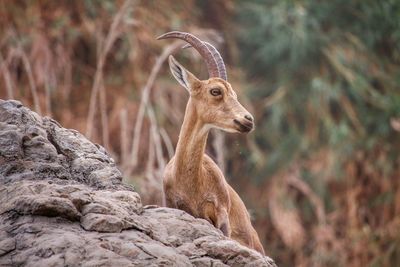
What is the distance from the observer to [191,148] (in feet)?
→ 22.1

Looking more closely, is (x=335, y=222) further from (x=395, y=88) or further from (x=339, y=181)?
(x=395, y=88)

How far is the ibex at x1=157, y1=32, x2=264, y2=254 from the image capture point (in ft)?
21.6

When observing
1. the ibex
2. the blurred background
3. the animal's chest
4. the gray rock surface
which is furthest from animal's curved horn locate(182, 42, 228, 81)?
the blurred background

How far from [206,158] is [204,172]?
9.7 inches

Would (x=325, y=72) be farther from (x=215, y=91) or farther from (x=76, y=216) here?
(x=76, y=216)

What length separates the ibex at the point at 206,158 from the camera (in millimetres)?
6570

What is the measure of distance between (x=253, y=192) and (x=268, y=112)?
1414 mm

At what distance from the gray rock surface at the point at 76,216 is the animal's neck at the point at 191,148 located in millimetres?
1093

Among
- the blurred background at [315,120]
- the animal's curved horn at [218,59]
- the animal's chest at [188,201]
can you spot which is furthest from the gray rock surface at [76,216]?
the blurred background at [315,120]

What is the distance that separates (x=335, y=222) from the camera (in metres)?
17.4

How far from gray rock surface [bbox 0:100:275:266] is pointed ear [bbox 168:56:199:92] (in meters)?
1.51

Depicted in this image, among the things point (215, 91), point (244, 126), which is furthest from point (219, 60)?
point (244, 126)

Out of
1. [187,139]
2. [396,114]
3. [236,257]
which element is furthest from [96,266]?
[396,114]

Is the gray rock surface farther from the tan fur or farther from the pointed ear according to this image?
the pointed ear
